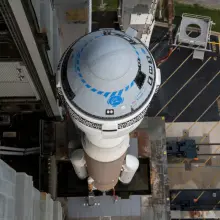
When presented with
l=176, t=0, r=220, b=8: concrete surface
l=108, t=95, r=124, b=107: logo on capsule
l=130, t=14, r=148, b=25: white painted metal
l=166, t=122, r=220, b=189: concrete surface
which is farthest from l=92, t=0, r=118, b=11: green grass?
l=108, t=95, r=124, b=107: logo on capsule

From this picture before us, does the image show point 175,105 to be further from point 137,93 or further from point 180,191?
point 137,93

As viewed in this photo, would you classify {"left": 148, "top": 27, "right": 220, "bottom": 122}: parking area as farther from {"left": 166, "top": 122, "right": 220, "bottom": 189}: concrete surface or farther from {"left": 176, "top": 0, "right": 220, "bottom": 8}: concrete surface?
{"left": 176, "top": 0, "right": 220, "bottom": 8}: concrete surface

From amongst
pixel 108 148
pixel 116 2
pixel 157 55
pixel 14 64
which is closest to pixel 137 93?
pixel 108 148

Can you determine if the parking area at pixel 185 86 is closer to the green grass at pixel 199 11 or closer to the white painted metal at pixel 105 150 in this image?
the green grass at pixel 199 11

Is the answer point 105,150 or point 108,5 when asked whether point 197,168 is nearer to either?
point 105,150

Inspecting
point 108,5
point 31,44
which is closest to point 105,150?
point 31,44

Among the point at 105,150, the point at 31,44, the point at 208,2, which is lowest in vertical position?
the point at 105,150
